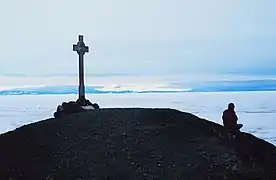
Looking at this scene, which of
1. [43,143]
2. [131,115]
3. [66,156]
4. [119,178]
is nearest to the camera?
[119,178]

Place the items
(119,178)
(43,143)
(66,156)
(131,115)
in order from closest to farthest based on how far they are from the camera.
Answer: (119,178)
(66,156)
(43,143)
(131,115)

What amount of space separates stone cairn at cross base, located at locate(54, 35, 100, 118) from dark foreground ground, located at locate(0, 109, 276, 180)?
2258mm

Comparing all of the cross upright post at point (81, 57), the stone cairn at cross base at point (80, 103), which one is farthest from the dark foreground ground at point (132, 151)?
the cross upright post at point (81, 57)

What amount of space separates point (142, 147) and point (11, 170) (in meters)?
2.95

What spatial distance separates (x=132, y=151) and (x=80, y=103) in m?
6.19

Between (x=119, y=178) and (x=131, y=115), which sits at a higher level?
(x=131, y=115)

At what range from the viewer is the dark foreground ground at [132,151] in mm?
12180

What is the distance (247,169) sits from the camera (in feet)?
40.7

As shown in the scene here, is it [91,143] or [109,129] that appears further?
[109,129]

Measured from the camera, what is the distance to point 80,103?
19094 mm

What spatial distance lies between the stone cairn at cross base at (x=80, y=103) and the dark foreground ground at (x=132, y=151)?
2.26 meters

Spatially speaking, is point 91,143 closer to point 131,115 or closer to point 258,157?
point 131,115

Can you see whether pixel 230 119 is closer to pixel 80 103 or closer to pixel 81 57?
pixel 80 103

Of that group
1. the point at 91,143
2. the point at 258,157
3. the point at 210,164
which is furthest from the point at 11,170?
the point at 258,157
